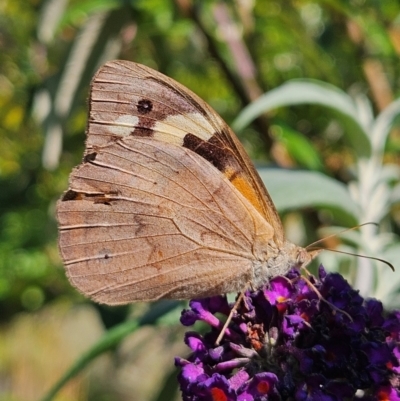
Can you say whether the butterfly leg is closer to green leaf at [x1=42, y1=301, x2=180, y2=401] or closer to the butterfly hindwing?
the butterfly hindwing

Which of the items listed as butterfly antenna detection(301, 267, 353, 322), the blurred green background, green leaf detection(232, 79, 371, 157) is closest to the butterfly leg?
butterfly antenna detection(301, 267, 353, 322)

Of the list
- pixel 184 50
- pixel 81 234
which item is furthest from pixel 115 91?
pixel 184 50

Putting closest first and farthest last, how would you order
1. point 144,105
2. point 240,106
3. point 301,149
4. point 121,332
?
1. point 144,105
2. point 121,332
3. point 301,149
4. point 240,106

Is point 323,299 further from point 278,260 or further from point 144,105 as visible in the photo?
point 144,105

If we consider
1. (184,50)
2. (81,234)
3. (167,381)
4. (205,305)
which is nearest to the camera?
(205,305)

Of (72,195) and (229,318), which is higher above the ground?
(72,195)

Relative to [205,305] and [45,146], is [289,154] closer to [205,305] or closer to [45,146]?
[45,146]

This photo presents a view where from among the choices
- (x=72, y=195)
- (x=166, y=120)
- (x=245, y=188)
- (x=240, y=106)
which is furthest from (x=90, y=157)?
(x=240, y=106)
